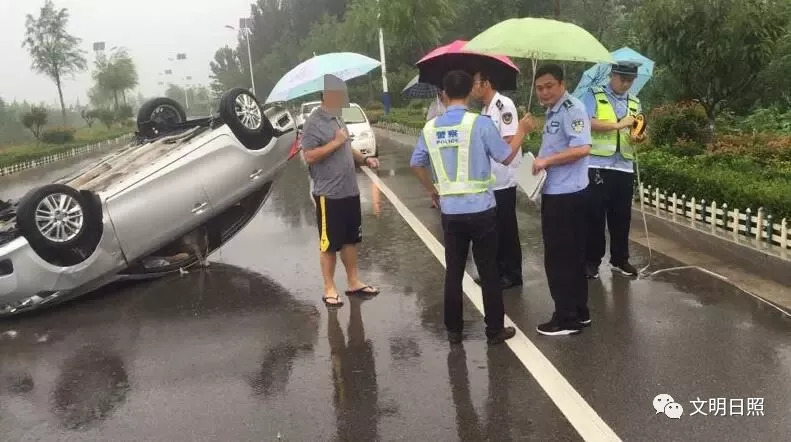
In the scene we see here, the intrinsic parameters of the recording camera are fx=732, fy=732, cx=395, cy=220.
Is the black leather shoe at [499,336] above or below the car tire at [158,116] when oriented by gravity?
below

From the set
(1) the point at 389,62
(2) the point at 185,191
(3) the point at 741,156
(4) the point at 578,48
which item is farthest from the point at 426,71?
(1) the point at 389,62

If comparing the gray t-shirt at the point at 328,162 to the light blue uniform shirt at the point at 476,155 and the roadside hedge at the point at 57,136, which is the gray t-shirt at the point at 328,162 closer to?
the light blue uniform shirt at the point at 476,155

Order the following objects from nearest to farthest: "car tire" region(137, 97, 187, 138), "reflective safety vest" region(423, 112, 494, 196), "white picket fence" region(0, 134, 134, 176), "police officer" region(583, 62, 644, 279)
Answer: "reflective safety vest" region(423, 112, 494, 196)
"police officer" region(583, 62, 644, 279)
"car tire" region(137, 97, 187, 138)
"white picket fence" region(0, 134, 134, 176)

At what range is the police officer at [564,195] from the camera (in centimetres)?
459

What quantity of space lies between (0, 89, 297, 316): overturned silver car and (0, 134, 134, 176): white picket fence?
76.6ft

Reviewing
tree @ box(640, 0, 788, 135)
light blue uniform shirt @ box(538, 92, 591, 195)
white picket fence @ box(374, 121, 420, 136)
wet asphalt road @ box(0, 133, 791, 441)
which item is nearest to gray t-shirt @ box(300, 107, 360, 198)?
wet asphalt road @ box(0, 133, 791, 441)

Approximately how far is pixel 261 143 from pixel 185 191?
869 mm

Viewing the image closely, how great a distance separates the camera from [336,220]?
5570 mm

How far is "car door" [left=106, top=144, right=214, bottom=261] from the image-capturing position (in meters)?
6.18

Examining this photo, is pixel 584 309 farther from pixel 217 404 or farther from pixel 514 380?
pixel 217 404

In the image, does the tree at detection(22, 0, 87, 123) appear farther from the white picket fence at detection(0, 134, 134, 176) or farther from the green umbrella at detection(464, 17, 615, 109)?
the green umbrella at detection(464, 17, 615, 109)

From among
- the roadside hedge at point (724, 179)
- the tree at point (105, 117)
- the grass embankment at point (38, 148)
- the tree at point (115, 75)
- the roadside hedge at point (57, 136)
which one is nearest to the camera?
the roadside hedge at point (724, 179)

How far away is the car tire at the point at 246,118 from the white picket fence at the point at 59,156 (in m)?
23.9

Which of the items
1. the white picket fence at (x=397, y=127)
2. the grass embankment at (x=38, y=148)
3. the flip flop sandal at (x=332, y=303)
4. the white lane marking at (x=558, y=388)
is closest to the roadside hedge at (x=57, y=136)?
the grass embankment at (x=38, y=148)
